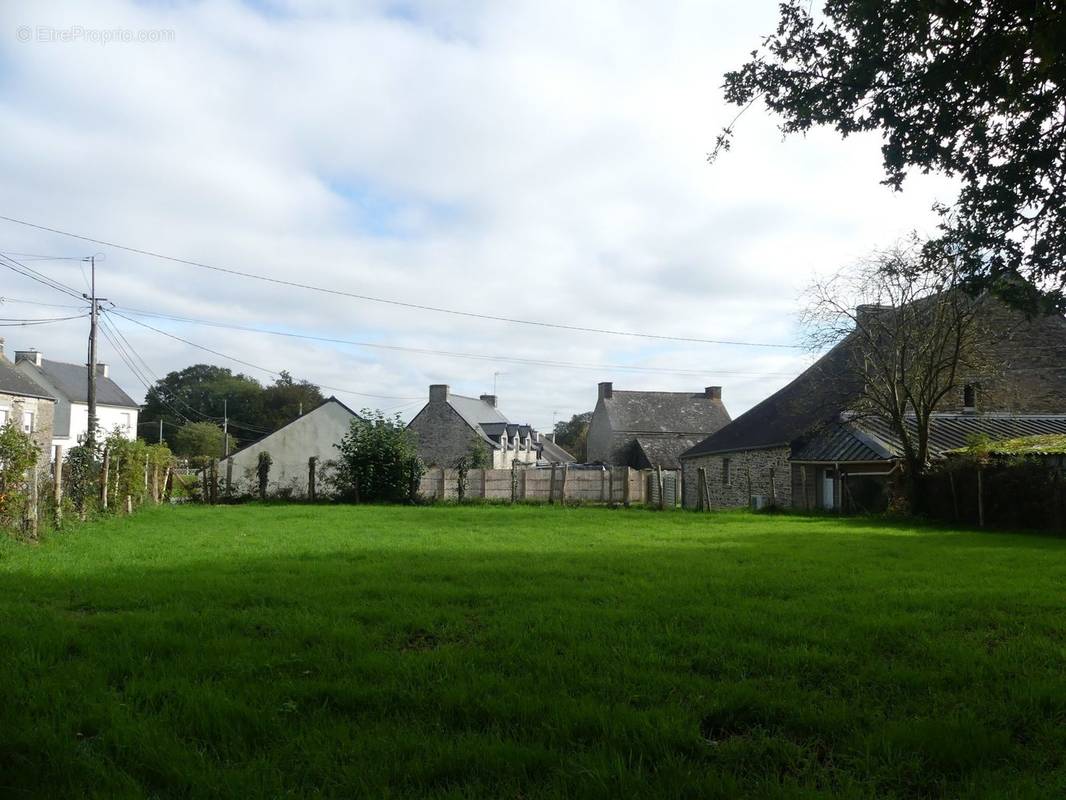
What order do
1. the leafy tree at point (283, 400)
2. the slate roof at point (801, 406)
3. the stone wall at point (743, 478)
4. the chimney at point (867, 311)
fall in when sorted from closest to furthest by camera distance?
the chimney at point (867, 311)
the slate roof at point (801, 406)
the stone wall at point (743, 478)
the leafy tree at point (283, 400)

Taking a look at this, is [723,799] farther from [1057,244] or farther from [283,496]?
[283,496]

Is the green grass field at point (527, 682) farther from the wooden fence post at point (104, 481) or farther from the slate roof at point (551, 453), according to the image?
the slate roof at point (551, 453)

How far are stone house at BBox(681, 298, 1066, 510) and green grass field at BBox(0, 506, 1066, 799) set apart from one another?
58.9 feet

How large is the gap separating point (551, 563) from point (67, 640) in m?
6.18

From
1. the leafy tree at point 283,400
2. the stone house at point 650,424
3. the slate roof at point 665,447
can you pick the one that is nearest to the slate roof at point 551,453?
the stone house at point 650,424

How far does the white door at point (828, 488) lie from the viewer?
29.5 meters

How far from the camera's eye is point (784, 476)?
32.2 meters

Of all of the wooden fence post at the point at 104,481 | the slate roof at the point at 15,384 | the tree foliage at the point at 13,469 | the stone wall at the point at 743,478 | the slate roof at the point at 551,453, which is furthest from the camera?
the slate roof at the point at 551,453

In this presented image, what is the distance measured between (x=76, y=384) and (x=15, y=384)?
81.4 feet

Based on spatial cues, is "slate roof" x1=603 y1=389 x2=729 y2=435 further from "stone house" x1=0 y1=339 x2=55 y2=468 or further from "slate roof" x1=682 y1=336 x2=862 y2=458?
"stone house" x1=0 y1=339 x2=55 y2=468

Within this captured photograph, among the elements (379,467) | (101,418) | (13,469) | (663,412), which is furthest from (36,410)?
(663,412)

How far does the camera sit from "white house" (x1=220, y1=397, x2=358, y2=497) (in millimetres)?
38250

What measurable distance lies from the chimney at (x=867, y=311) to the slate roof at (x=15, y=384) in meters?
32.9

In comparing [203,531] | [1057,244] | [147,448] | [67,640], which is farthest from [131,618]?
[147,448]
